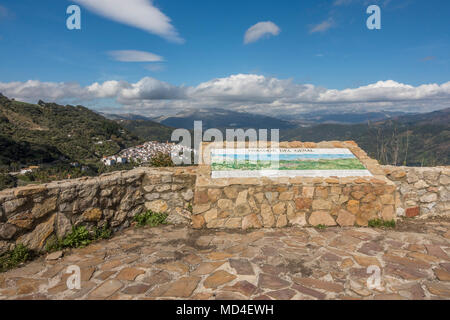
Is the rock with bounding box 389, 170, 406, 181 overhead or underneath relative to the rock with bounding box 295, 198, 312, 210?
overhead

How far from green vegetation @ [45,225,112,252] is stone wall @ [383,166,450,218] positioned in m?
6.01

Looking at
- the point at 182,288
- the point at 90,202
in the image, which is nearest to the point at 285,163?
the point at 182,288

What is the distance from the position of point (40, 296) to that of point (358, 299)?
3.34 meters

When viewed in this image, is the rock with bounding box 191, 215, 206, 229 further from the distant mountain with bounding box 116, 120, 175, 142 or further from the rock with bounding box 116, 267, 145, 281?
the distant mountain with bounding box 116, 120, 175, 142

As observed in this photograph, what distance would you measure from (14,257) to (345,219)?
5.31m

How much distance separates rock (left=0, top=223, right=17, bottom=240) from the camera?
3289mm

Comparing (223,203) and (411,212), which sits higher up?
(223,203)

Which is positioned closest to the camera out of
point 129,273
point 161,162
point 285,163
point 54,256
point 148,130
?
point 129,273

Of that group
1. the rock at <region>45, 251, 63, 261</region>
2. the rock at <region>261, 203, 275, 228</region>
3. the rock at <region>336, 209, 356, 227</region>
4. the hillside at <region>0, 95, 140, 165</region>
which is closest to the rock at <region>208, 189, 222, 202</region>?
the rock at <region>261, 203, 275, 228</region>

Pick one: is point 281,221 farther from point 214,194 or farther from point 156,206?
point 156,206

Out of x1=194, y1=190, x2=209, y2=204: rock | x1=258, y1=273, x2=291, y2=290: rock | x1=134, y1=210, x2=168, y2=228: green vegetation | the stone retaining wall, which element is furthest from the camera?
x1=134, y1=210, x2=168, y2=228: green vegetation

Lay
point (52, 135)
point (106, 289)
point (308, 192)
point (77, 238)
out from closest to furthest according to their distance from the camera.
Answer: point (106, 289) < point (77, 238) < point (308, 192) < point (52, 135)

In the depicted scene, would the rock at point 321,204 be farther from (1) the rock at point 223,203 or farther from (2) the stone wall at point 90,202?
(2) the stone wall at point 90,202

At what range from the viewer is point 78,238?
13.3 feet
